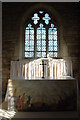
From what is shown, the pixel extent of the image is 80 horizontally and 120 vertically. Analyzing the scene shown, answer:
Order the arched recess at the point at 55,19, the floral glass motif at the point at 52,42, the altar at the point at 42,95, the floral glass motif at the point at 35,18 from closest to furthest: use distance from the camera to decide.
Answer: the altar at the point at 42,95, the arched recess at the point at 55,19, the floral glass motif at the point at 52,42, the floral glass motif at the point at 35,18

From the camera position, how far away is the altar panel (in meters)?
4.91

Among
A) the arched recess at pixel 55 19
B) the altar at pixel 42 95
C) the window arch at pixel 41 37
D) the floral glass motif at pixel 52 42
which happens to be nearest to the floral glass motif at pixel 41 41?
the window arch at pixel 41 37

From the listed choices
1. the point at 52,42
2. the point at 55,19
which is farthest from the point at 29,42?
the point at 55,19

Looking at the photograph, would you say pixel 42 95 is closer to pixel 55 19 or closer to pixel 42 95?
pixel 42 95

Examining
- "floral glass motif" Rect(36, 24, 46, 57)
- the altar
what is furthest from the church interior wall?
the altar

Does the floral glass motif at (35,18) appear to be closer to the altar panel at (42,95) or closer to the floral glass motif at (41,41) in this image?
the floral glass motif at (41,41)

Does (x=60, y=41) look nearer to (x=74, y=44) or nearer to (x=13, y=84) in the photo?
(x=74, y=44)

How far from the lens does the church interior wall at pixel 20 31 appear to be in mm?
8086

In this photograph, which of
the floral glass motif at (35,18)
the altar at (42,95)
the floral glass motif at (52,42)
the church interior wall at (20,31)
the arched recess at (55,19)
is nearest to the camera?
the altar at (42,95)

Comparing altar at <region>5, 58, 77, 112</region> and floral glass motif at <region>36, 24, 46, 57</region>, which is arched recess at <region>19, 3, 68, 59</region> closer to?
floral glass motif at <region>36, 24, 46, 57</region>

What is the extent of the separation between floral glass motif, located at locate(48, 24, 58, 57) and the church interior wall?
278 mm

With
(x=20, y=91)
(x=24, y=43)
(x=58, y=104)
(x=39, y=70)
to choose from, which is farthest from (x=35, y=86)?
(x=24, y=43)

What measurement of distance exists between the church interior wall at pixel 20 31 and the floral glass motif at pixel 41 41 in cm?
84

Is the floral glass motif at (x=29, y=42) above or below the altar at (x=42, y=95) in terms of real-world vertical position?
above
